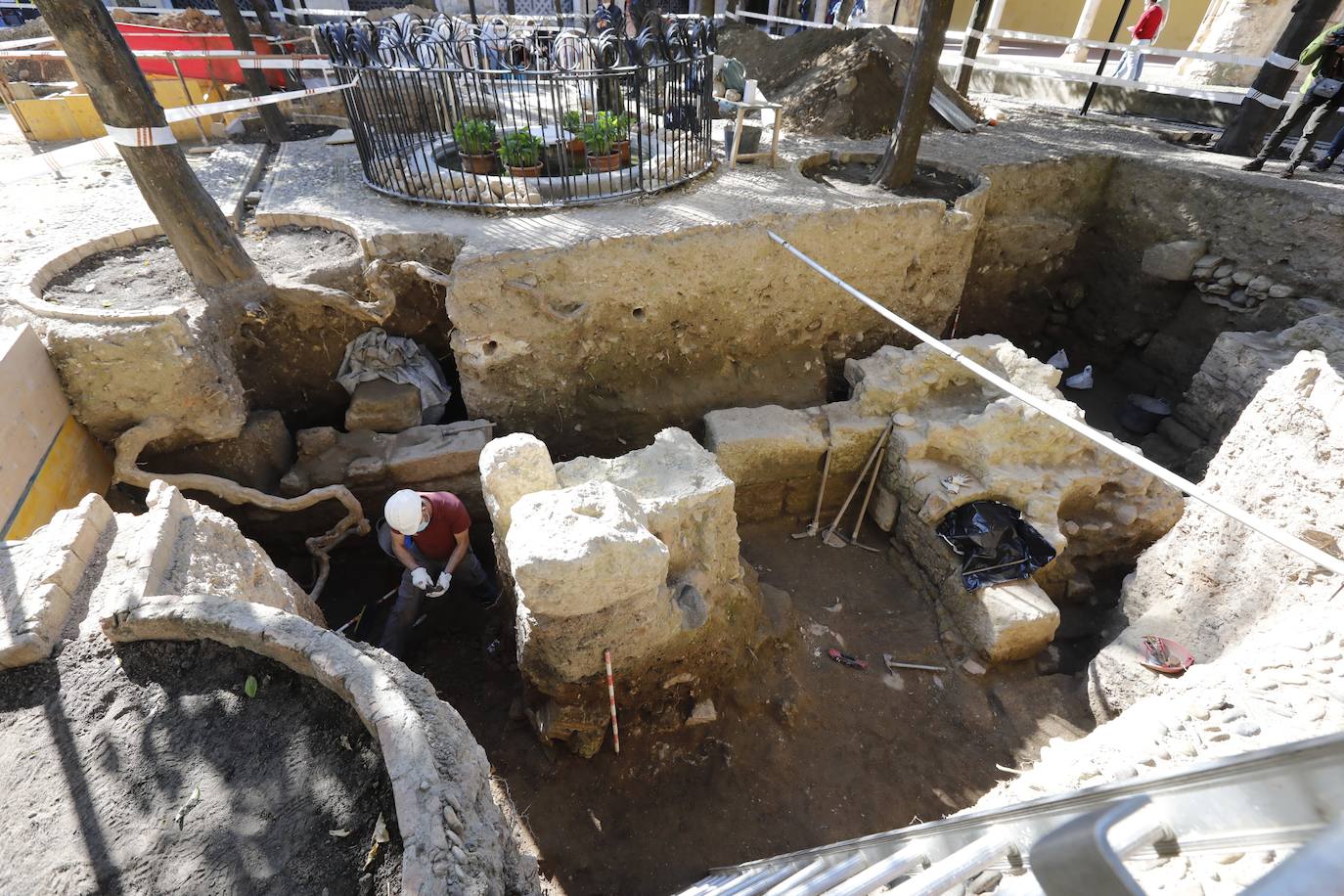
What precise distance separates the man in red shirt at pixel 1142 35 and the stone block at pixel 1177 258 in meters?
5.47

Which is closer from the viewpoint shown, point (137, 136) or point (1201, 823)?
point (1201, 823)

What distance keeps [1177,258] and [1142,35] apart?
6.65 m

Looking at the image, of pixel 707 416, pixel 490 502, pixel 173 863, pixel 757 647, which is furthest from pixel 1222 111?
pixel 173 863

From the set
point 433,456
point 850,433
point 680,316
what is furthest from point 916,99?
point 433,456

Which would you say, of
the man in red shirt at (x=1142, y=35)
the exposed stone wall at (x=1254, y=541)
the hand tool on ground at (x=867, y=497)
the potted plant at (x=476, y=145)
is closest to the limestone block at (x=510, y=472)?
the hand tool on ground at (x=867, y=497)

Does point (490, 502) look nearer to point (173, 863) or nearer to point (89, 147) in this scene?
point (173, 863)

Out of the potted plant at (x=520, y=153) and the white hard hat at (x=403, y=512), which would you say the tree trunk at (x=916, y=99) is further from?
the white hard hat at (x=403, y=512)

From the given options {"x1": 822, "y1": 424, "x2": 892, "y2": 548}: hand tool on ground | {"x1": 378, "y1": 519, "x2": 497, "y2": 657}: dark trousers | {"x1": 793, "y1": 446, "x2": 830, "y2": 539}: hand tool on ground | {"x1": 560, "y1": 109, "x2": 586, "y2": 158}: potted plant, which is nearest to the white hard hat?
{"x1": 378, "y1": 519, "x2": 497, "y2": 657}: dark trousers

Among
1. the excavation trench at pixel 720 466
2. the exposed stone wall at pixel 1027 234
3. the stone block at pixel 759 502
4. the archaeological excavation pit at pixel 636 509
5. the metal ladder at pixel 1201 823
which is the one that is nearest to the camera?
the metal ladder at pixel 1201 823

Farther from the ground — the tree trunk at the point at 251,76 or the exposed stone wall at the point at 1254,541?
the tree trunk at the point at 251,76

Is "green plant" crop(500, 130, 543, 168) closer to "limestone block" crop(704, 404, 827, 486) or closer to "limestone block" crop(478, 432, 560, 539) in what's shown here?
"limestone block" crop(704, 404, 827, 486)

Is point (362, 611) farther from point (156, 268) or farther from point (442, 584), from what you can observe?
point (156, 268)

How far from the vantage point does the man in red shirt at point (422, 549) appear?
172 inches

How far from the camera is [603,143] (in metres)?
6.93
